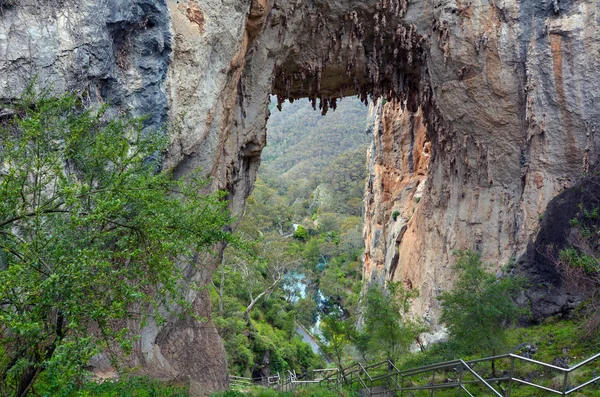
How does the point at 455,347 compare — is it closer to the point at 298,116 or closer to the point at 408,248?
the point at 408,248

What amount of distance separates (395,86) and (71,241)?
43.0ft

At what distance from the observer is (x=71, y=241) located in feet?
17.1

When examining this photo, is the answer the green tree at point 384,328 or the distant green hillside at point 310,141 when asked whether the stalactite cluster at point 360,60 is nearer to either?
the green tree at point 384,328

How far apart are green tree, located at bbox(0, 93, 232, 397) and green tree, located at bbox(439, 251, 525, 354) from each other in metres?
6.14

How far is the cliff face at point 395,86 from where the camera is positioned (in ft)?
32.3

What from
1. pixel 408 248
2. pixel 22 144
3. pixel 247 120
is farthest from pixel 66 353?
pixel 408 248

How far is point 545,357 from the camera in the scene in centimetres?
1018

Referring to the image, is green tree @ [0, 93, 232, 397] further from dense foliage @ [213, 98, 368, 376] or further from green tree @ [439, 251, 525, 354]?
green tree @ [439, 251, 525, 354]

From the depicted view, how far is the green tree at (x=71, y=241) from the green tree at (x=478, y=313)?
614cm

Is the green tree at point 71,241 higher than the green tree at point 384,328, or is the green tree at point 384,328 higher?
the green tree at point 71,241

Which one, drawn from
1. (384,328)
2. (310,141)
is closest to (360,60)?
(384,328)

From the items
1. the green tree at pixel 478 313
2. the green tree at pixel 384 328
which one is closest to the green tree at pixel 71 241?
the green tree at pixel 478 313

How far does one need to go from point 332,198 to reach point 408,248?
3757 centimetres

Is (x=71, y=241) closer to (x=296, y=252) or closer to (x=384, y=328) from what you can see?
(x=384, y=328)
